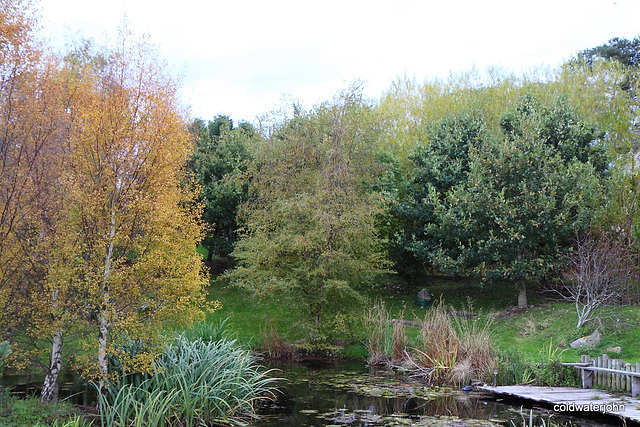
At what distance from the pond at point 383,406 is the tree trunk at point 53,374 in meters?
3.73

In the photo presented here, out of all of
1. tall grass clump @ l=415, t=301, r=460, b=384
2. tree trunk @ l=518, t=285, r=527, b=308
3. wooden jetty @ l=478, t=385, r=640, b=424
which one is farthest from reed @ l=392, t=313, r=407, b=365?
tree trunk @ l=518, t=285, r=527, b=308

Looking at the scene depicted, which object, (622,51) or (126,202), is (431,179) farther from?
(622,51)

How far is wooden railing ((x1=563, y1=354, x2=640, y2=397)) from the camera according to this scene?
33.1 feet

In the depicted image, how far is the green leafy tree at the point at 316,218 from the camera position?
1683cm

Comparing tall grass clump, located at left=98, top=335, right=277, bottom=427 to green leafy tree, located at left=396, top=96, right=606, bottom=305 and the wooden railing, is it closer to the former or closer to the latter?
the wooden railing

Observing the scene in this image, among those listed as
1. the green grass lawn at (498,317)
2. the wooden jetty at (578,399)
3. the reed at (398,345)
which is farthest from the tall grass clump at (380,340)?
the wooden jetty at (578,399)

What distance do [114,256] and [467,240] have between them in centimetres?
1475

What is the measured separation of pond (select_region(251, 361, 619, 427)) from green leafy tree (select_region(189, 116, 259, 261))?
13.1 metres

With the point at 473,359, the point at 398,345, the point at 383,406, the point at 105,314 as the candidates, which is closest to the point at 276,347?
the point at 398,345

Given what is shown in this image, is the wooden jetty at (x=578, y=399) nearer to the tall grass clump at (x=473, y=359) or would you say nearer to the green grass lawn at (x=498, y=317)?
the tall grass clump at (x=473, y=359)

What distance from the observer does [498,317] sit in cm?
1991

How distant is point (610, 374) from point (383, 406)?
492 centimetres

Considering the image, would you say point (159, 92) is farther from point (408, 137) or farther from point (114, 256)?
point (408, 137)

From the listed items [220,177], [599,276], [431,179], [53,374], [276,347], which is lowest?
[276,347]
